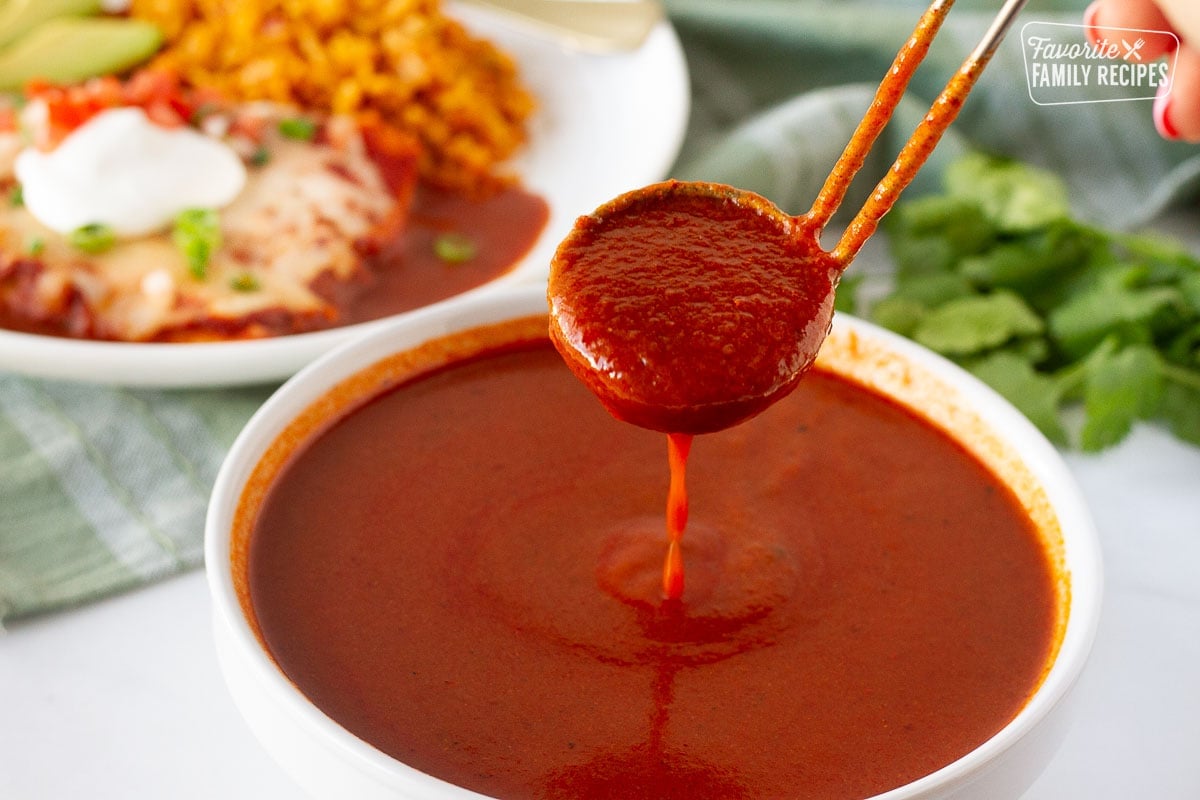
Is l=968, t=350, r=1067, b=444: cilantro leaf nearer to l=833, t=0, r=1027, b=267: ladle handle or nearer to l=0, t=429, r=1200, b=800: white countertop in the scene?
l=0, t=429, r=1200, b=800: white countertop

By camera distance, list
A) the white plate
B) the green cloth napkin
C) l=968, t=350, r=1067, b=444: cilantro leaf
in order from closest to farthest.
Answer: the green cloth napkin < the white plate < l=968, t=350, r=1067, b=444: cilantro leaf

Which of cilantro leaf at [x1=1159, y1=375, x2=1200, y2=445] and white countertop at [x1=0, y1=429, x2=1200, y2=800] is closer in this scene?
white countertop at [x1=0, y1=429, x2=1200, y2=800]

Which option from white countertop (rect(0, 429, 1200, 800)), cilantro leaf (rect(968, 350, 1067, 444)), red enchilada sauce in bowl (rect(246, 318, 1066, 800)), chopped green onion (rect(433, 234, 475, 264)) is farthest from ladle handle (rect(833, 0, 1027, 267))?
chopped green onion (rect(433, 234, 475, 264))

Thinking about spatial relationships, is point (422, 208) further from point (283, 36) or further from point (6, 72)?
point (6, 72)

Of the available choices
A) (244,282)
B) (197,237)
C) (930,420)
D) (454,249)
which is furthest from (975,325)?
(197,237)

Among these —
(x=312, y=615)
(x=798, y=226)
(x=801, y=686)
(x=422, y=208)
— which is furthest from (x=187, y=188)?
(x=801, y=686)

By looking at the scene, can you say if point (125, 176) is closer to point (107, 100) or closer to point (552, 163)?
point (107, 100)
